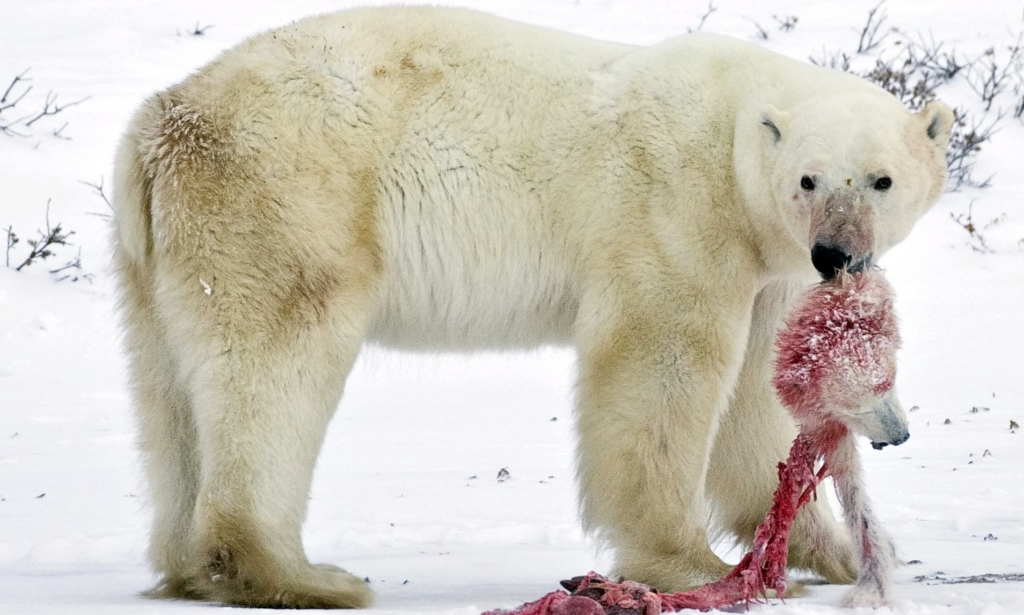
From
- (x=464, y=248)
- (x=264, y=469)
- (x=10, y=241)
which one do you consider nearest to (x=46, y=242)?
(x=10, y=241)

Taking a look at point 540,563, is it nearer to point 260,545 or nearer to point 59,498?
point 260,545

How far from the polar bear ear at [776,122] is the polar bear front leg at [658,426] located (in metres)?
0.50

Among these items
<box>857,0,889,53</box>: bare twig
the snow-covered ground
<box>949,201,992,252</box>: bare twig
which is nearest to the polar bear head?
the snow-covered ground

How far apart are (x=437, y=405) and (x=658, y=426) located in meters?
3.45

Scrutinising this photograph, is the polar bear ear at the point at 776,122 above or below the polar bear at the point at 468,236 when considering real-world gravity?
above

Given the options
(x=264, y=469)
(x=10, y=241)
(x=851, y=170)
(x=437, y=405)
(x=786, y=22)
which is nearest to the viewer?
(x=851, y=170)

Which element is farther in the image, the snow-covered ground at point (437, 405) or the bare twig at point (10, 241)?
the bare twig at point (10, 241)

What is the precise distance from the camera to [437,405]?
23.8ft

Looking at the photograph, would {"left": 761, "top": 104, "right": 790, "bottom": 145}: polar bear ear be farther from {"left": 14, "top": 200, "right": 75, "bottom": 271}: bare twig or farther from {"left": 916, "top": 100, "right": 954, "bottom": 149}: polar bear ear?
{"left": 14, "top": 200, "right": 75, "bottom": 271}: bare twig

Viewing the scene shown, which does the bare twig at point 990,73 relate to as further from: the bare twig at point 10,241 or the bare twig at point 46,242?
the bare twig at point 10,241

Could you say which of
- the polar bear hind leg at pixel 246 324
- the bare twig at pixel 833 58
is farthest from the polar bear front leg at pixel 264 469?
the bare twig at pixel 833 58

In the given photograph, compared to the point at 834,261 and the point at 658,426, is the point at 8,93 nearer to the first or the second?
the point at 658,426

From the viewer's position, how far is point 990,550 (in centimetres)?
412

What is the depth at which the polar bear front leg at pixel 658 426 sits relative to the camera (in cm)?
390
